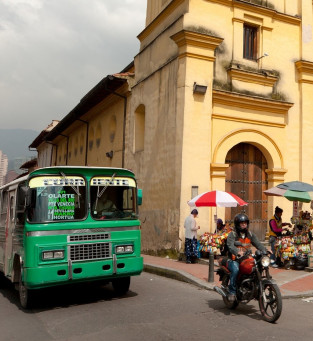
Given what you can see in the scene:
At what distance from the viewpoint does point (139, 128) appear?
16641 mm

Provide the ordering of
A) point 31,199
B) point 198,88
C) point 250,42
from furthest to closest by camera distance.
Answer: point 250,42 → point 198,88 → point 31,199

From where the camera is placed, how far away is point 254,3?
568 inches

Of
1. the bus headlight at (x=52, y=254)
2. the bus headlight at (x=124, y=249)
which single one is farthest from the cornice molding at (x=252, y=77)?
the bus headlight at (x=52, y=254)

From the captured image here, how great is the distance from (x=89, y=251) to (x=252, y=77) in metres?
9.58

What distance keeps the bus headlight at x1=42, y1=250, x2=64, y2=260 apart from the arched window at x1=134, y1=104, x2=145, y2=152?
391 inches

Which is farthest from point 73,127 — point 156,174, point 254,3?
point 254,3

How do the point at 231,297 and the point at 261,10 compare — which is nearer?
the point at 231,297

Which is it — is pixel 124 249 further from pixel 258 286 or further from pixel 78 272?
pixel 258 286

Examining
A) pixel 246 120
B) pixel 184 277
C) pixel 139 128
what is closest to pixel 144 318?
pixel 184 277

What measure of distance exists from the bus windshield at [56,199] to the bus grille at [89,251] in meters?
0.53

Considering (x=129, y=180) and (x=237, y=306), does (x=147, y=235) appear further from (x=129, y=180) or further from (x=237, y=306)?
(x=237, y=306)

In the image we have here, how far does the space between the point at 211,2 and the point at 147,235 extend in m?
8.55

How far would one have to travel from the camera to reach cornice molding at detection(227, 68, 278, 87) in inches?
535

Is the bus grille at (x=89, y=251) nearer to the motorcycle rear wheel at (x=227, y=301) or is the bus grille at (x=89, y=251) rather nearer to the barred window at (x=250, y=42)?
the motorcycle rear wheel at (x=227, y=301)
